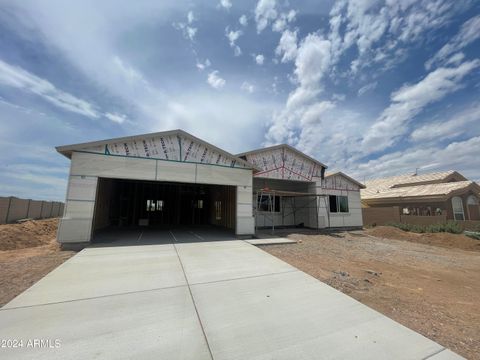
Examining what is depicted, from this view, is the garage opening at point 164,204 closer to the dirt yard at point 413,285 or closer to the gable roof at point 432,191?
the dirt yard at point 413,285

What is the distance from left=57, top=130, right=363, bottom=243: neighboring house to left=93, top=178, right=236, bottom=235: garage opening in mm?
73

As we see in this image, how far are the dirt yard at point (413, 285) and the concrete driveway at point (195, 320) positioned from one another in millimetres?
455

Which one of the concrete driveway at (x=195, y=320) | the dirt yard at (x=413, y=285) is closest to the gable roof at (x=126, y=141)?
the concrete driveway at (x=195, y=320)

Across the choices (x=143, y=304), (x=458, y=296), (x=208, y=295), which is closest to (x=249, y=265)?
(x=208, y=295)

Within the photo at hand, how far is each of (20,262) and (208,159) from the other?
7536 mm

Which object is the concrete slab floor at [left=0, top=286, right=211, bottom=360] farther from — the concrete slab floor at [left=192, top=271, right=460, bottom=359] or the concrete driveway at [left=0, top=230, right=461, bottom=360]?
the concrete slab floor at [left=192, top=271, right=460, bottom=359]

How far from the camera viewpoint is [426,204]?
19.0 m

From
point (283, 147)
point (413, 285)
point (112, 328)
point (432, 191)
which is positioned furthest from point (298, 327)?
point (432, 191)

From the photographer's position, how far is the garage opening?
1595cm

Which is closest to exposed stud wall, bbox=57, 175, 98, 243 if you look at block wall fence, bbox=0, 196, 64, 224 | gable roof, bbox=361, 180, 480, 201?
block wall fence, bbox=0, 196, 64, 224

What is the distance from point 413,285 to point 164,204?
17910mm

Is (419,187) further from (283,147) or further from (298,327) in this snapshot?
(298,327)

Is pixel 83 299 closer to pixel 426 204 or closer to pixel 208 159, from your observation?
pixel 208 159

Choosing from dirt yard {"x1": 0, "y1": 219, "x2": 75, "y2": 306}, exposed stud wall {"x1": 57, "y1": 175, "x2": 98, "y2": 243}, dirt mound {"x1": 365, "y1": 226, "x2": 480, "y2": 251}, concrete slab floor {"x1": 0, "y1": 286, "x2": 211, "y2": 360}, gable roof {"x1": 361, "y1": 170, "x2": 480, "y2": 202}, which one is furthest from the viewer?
gable roof {"x1": 361, "y1": 170, "x2": 480, "y2": 202}
